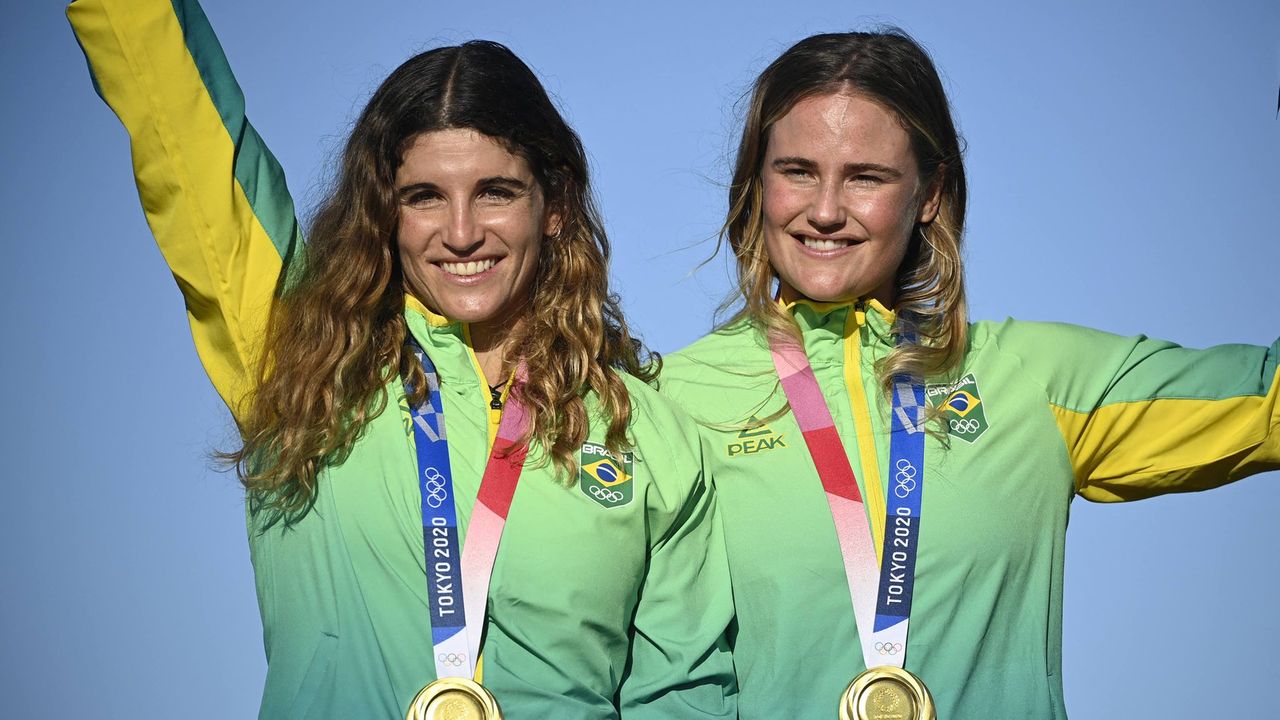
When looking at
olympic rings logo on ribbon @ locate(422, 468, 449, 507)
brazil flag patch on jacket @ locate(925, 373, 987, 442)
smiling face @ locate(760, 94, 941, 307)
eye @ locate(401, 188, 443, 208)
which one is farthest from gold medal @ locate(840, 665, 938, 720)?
eye @ locate(401, 188, 443, 208)

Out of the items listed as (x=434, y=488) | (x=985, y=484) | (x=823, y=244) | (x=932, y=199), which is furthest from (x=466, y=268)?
(x=985, y=484)

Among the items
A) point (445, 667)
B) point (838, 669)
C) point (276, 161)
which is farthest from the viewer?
point (276, 161)

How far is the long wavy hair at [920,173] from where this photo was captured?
13.8 feet

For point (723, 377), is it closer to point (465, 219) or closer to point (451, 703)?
point (465, 219)

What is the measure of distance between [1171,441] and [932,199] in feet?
3.00

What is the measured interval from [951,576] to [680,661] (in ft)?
2.32

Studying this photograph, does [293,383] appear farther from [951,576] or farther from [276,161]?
[951,576]

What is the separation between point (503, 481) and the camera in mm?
3875

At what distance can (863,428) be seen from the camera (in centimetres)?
410

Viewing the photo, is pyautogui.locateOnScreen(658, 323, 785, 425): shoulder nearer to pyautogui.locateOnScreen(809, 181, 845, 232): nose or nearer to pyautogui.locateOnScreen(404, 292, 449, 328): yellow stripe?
pyautogui.locateOnScreen(809, 181, 845, 232): nose

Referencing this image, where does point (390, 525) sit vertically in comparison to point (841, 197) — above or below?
below

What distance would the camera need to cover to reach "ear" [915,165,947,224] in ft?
14.2

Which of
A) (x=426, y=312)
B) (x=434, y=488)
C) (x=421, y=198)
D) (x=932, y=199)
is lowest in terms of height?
(x=434, y=488)

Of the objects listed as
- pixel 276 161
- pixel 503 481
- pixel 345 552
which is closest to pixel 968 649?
pixel 503 481
